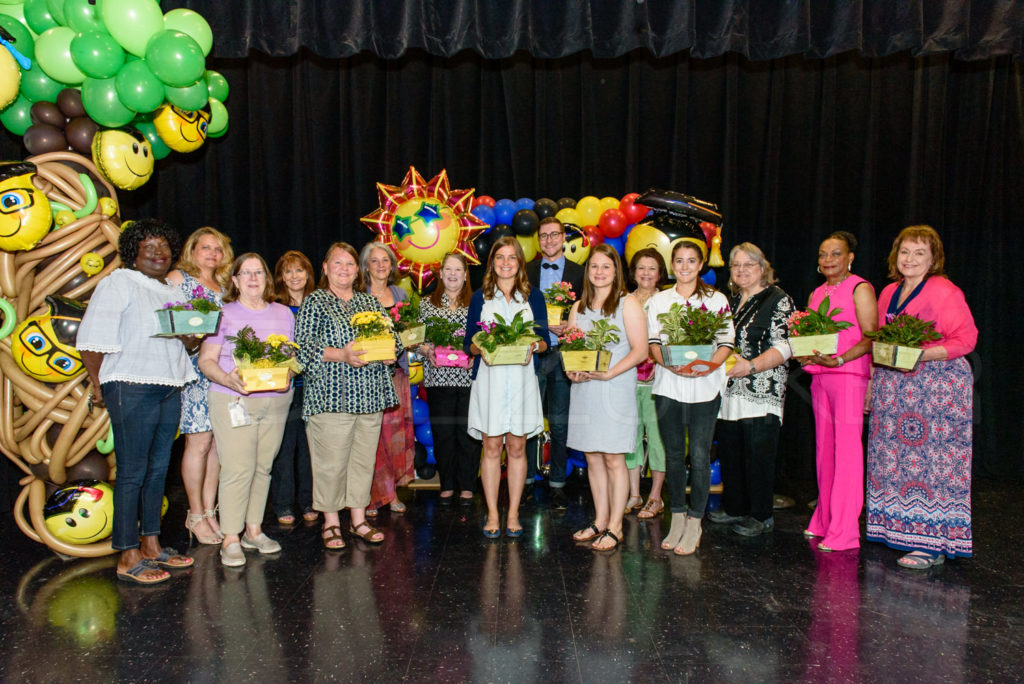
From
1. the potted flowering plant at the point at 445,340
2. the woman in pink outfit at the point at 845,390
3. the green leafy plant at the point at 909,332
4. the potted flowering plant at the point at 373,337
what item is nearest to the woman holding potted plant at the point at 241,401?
the potted flowering plant at the point at 373,337

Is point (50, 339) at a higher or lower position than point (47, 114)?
lower

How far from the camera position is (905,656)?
272 centimetres

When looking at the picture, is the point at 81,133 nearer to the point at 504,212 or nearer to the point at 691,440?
the point at 504,212

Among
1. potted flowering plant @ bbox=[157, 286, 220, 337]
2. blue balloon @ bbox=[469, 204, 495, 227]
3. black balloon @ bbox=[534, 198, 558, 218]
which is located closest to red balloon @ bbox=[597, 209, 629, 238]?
black balloon @ bbox=[534, 198, 558, 218]

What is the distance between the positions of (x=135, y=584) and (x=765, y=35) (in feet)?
16.1

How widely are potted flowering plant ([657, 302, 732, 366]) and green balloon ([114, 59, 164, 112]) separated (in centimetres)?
304

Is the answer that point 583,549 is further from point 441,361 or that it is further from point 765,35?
point 765,35

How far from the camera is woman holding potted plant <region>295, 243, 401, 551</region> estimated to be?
12.0ft

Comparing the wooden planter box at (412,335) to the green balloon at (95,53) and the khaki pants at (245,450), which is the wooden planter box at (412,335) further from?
the green balloon at (95,53)

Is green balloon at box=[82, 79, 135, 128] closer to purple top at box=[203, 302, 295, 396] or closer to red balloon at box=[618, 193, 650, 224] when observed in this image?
purple top at box=[203, 302, 295, 396]

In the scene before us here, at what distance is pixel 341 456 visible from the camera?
3.76 m

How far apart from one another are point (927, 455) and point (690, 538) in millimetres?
1305

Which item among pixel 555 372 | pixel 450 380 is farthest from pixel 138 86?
pixel 555 372

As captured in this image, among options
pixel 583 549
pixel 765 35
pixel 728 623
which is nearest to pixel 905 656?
pixel 728 623
